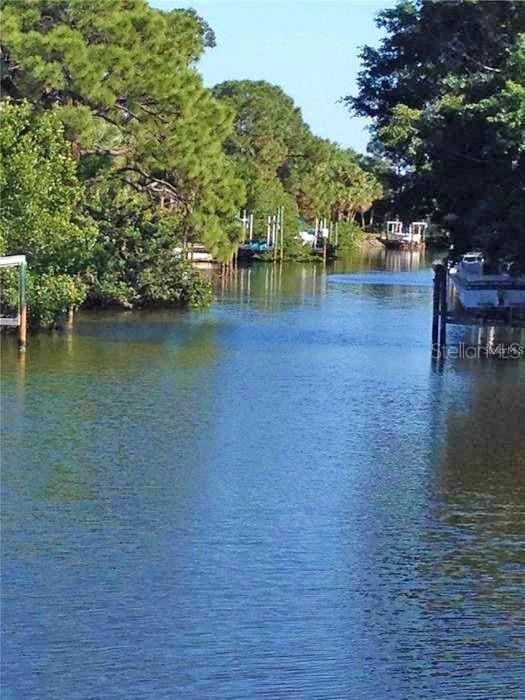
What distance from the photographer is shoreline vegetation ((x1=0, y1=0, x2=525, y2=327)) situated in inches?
1241

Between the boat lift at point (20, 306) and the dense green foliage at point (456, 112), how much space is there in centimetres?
892

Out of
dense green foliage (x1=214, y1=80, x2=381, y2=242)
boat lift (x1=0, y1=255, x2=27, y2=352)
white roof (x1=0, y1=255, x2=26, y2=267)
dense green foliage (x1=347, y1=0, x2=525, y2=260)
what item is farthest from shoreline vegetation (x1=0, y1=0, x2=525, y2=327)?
dense green foliage (x1=214, y1=80, x2=381, y2=242)

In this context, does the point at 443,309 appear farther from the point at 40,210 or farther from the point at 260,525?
the point at 260,525

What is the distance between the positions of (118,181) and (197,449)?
22732 millimetres

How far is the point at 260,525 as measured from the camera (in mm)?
17297

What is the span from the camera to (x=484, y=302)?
35.5m

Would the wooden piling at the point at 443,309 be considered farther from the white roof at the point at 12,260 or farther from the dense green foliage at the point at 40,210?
the white roof at the point at 12,260

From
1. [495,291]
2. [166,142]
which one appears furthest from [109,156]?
[495,291]

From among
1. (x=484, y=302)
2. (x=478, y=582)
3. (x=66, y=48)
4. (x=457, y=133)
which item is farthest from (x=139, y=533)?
(x=66, y=48)

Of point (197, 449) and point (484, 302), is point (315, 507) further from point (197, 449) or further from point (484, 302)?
point (484, 302)

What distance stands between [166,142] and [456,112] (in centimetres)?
1243

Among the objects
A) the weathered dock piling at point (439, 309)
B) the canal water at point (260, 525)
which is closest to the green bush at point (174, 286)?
the canal water at point (260, 525)

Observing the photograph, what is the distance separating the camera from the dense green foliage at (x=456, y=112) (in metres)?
30.0

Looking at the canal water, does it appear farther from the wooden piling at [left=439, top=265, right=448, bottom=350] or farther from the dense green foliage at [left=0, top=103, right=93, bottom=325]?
the dense green foliage at [left=0, top=103, right=93, bottom=325]
